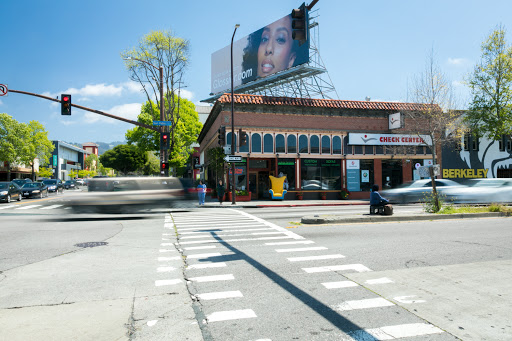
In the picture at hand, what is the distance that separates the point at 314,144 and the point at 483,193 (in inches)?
529

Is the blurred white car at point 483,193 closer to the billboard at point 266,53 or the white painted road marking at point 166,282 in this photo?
the white painted road marking at point 166,282

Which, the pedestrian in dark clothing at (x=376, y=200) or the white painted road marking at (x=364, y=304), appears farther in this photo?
the pedestrian in dark clothing at (x=376, y=200)

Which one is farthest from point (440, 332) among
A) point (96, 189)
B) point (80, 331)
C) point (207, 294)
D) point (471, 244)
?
point (96, 189)

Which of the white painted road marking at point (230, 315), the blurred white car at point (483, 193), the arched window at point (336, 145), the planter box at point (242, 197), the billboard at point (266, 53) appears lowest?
the planter box at point (242, 197)

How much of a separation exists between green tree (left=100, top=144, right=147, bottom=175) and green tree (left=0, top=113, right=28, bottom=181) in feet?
117

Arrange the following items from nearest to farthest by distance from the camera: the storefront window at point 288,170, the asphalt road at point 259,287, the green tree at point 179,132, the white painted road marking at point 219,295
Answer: the asphalt road at point 259,287, the white painted road marking at point 219,295, the storefront window at point 288,170, the green tree at point 179,132

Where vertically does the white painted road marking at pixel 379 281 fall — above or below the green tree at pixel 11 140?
below

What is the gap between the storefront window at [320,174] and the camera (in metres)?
29.8

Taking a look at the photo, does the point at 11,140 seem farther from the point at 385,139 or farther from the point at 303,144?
the point at 385,139

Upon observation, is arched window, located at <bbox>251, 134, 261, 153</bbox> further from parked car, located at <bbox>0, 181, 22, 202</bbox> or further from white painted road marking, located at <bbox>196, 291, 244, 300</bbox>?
white painted road marking, located at <bbox>196, 291, 244, 300</bbox>

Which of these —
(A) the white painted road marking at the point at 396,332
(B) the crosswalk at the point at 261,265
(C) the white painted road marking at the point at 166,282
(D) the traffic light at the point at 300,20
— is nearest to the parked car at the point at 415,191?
(B) the crosswalk at the point at 261,265

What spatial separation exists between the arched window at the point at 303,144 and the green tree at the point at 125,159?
6948 centimetres

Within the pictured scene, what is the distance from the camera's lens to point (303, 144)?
2978cm

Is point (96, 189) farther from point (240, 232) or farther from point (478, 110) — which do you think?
point (478, 110)
